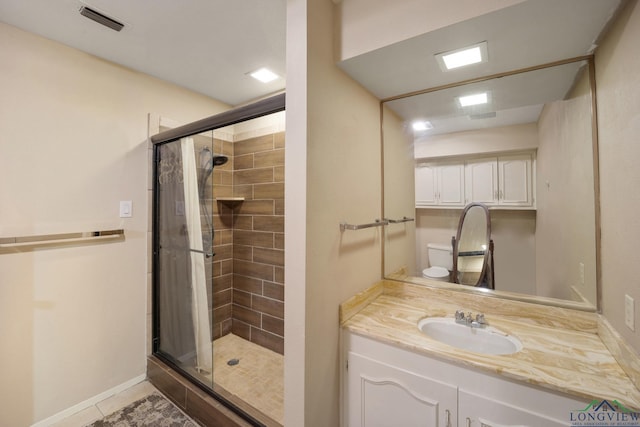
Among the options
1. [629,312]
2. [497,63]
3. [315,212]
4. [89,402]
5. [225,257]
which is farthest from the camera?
[225,257]

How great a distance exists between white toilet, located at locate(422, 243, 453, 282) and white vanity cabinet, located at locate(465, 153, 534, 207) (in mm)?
352

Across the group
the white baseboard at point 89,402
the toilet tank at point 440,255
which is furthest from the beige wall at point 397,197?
the white baseboard at point 89,402

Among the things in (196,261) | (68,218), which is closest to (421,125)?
(196,261)

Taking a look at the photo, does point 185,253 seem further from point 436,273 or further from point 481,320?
point 481,320

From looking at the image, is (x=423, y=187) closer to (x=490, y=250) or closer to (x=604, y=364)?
(x=490, y=250)

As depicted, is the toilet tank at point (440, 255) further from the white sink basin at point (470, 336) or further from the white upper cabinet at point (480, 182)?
the white sink basin at point (470, 336)

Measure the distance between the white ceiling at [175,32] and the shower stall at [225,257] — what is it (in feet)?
1.58

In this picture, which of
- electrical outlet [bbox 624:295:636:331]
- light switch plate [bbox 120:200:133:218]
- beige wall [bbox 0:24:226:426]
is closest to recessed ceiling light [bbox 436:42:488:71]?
electrical outlet [bbox 624:295:636:331]

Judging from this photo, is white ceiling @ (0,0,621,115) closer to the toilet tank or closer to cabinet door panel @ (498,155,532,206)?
cabinet door panel @ (498,155,532,206)

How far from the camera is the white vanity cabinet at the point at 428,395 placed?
91 centimetres

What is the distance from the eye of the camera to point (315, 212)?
1206 millimetres

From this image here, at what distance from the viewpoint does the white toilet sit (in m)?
1.68

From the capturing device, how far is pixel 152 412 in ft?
5.74

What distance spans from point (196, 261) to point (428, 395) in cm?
162
